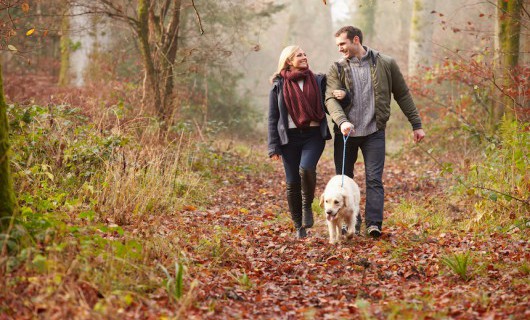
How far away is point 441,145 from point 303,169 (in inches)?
287

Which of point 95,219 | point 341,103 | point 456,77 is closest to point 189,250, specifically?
point 95,219

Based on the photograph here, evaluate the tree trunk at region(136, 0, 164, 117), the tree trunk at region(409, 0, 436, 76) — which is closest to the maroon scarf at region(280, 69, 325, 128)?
the tree trunk at region(136, 0, 164, 117)

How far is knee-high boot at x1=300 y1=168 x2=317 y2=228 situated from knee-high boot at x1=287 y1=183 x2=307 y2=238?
0.20 ft

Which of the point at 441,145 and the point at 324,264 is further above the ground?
the point at 441,145

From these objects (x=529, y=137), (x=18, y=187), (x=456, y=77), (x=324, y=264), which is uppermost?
(x=456, y=77)

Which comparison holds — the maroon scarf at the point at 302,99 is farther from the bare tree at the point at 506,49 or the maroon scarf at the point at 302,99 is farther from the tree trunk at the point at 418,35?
the tree trunk at the point at 418,35

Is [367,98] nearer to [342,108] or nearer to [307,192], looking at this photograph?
[342,108]

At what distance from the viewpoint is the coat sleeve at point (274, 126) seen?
661 cm

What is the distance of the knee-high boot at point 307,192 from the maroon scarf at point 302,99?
569 millimetres

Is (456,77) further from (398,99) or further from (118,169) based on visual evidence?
(118,169)

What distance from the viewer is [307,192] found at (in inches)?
262

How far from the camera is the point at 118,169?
6734 mm

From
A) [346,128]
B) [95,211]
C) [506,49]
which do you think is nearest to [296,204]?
[346,128]

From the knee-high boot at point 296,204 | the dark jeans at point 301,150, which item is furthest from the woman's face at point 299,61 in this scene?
the knee-high boot at point 296,204
